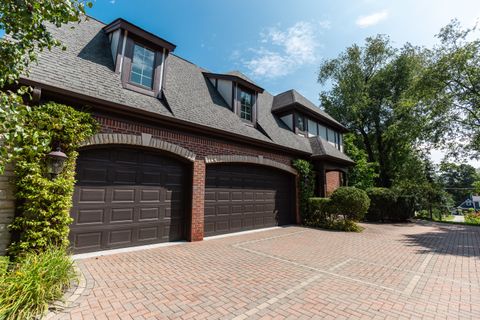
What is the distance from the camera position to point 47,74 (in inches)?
223

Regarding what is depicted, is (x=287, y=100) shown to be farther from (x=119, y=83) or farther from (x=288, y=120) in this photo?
(x=119, y=83)

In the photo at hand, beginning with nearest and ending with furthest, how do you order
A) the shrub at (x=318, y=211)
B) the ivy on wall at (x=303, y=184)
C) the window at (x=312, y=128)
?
the shrub at (x=318, y=211) → the ivy on wall at (x=303, y=184) → the window at (x=312, y=128)

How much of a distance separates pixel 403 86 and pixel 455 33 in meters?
8.92

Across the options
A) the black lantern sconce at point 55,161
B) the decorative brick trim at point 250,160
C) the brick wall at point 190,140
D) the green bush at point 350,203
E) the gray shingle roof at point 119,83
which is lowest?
the green bush at point 350,203

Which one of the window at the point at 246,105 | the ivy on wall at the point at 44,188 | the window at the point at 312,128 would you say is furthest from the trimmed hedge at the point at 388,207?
the ivy on wall at the point at 44,188

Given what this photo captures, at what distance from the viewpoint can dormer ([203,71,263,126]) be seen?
11352mm

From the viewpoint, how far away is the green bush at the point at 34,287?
2.96 metres

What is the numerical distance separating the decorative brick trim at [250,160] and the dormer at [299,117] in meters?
4.13

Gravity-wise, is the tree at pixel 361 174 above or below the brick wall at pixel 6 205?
above

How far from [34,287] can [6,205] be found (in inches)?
101

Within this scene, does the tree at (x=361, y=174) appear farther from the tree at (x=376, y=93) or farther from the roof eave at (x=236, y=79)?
the roof eave at (x=236, y=79)

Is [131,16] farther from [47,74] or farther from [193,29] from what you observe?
[47,74]

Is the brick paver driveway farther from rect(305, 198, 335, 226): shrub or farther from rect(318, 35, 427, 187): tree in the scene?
rect(318, 35, 427, 187): tree

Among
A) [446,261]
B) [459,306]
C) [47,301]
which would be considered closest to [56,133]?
[47,301]
